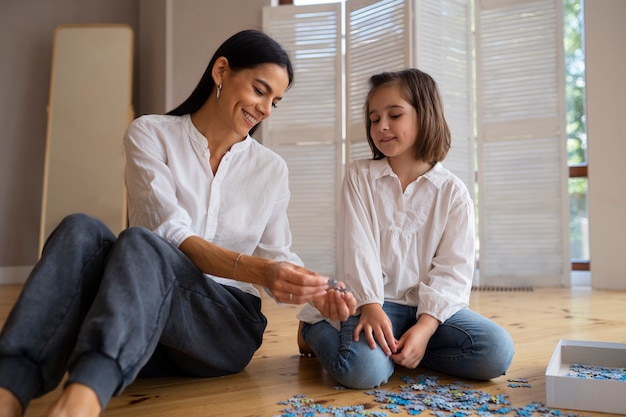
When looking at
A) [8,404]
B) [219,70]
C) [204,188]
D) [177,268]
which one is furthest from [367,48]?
[8,404]

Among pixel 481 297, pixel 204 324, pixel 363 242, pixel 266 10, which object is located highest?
pixel 266 10

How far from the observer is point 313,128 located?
16.1 ft

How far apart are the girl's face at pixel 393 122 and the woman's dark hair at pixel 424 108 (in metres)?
0.02

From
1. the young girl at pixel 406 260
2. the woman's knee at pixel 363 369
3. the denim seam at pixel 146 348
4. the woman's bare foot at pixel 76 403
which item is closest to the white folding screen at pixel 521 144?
the young girl at pixel 406 260

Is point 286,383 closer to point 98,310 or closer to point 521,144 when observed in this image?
point 98,310

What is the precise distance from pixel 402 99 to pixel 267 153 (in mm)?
456

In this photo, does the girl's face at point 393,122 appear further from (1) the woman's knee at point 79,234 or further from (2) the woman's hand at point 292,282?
(1) the woman's knee at point 79,234

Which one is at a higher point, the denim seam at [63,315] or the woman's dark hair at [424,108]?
the woman's dark hair at [424,108]

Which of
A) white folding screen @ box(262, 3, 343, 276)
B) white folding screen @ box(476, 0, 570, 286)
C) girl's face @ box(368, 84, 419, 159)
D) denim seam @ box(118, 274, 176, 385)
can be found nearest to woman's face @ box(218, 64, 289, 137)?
girl's face @ box(368, 84, 419, 159)

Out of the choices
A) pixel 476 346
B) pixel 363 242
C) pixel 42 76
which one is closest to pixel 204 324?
pixel 363 242

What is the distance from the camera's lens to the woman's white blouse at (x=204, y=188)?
5.49ft

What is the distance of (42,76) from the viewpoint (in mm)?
5473

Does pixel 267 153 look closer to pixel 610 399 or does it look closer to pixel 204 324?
pixel 204 324

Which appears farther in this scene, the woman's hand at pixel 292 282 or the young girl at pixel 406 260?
the young girl at pixel 406 260
